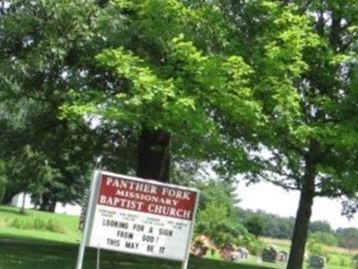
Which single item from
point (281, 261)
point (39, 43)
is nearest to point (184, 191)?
point (39, 43)

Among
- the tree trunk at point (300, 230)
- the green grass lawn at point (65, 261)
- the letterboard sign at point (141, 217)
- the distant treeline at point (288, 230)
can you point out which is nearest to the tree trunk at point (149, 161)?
the green grass lawn at point (65, 261)

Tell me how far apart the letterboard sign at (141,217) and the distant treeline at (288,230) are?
41739mm

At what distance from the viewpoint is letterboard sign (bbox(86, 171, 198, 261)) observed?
1152cm

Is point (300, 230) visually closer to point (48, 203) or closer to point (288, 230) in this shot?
point (48, 203)

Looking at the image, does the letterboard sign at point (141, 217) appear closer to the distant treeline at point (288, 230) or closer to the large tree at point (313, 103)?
the large tree at point (313, 103)

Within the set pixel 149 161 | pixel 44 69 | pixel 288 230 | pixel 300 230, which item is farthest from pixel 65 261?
pixel 288 230

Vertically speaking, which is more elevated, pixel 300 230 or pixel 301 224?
pixel 301 224

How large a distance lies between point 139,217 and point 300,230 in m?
9.19

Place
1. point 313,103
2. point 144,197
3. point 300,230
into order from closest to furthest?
point 144,197 → point 313,103 → point 300,230

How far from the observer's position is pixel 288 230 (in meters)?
107

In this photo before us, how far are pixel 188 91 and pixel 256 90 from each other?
1.30 meters

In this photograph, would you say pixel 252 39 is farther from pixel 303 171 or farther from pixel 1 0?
pixel 1 0

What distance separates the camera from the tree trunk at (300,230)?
64.9ft

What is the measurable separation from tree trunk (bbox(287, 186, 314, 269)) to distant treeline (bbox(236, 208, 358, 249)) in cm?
3317
